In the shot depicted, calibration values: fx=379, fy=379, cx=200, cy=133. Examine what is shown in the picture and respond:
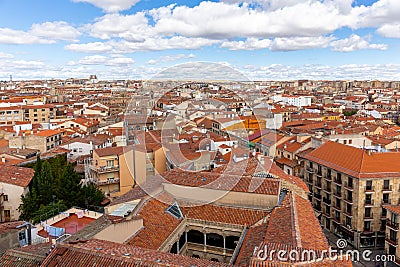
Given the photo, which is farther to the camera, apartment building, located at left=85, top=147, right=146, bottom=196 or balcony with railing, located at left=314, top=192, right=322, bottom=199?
balcony with railing, located at left=314, top=192, right=322, bottom=199

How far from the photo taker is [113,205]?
1770 cm

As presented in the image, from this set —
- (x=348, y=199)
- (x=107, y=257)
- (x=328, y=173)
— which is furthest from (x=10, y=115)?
(x=107, y=257)

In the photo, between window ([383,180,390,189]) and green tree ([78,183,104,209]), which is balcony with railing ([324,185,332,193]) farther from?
green tree ([78,183,104,209])

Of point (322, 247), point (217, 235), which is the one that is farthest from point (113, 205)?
point (322, 247)

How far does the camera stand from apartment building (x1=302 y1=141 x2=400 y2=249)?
25784 mm

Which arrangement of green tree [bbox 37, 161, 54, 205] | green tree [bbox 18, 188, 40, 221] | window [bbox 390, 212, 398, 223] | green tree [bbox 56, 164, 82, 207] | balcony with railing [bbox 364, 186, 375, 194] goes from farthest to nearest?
1. balcony with railing [bbox 364, 186, 375, 194]
2. green tree [bbox 56, 164, 82, 207]
3. green tree [bbox 37, 161, 54, 205]
4. window [bbox 390, 212, 398, 223]
5. green tree [bbox 18, 188, 40, 221]

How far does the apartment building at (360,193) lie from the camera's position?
1015 inches

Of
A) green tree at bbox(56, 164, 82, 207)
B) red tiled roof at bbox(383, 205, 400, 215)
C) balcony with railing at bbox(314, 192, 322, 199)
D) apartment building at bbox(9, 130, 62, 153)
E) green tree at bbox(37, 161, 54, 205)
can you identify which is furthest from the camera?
apartment building at bbox(9, 130, 62, 153)

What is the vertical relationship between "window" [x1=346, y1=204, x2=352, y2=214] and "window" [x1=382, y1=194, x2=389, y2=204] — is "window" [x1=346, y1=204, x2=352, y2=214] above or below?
below

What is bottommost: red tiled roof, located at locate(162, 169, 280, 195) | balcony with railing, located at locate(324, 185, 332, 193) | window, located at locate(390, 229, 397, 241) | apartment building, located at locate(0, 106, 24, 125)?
window, located at locate(390, 229, 397, 241)

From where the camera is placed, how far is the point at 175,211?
17.7 meters

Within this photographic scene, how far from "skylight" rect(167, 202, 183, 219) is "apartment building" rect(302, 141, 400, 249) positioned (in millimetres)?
13966

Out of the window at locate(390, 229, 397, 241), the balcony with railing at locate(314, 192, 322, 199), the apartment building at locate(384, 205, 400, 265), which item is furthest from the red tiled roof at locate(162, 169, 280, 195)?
the balcony with railing at locate(314, 192, 322, 199)

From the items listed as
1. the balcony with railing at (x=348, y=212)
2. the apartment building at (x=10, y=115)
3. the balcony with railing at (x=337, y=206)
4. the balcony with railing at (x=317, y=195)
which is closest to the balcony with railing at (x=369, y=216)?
the balcony with railing at (x=348, y=212)
